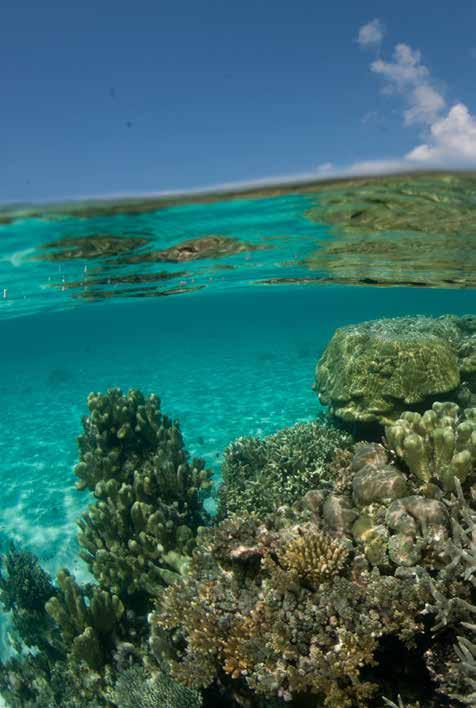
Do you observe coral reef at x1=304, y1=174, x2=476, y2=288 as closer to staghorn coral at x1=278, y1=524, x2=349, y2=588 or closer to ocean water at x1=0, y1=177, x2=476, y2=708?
ocean water at x1=0, y1=177, x2=476, y2=708

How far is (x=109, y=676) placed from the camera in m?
6.56

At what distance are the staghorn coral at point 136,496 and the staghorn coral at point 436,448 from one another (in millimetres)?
3710

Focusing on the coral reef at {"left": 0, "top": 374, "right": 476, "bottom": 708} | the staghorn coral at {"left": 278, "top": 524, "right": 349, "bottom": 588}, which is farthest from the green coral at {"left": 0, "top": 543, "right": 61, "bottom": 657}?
the staghorn coral at {"left": 278, "top": 524, "right": 349, "bottom": 588}

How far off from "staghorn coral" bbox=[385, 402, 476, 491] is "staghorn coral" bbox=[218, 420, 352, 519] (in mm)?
1954

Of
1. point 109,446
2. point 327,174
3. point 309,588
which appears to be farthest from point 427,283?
point 309,588

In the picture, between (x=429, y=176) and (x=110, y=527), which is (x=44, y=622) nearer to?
(x=110, y=527)

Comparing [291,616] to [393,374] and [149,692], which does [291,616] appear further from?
[393,374]

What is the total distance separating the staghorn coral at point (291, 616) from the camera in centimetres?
426

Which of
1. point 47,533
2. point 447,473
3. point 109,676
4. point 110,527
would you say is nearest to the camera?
point 447,473

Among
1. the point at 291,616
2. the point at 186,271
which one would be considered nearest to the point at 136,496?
the point at 291,616

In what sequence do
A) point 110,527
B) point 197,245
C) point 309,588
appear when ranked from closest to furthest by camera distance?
point 309,588
point 110,527
point 197,245

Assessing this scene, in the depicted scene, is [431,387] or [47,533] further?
[47,533]

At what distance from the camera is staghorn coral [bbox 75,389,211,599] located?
293 inches

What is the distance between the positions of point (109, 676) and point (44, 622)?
2.54 metres
